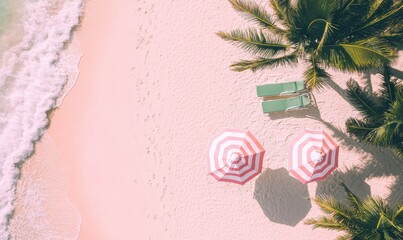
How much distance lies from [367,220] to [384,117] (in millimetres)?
2229

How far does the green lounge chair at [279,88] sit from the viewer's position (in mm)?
12023

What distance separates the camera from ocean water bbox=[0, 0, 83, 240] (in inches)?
542

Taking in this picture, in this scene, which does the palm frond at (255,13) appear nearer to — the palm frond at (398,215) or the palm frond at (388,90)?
the palm frond at (388,90)

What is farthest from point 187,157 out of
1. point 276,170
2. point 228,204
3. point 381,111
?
point 381,111

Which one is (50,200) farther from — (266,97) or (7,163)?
(266,97)

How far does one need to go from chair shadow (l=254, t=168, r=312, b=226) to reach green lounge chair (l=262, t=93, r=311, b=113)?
68.2 inches

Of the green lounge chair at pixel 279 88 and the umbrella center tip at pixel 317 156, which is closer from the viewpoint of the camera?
the umbrella center tip at pixel 317 156

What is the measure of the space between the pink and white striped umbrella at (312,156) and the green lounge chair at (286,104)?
3.10 feet

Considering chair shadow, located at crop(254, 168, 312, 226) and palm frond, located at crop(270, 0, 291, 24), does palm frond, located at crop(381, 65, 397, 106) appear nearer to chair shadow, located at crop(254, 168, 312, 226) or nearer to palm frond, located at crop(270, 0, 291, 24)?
palm frond, located at crop(270, 0, 291, 24)

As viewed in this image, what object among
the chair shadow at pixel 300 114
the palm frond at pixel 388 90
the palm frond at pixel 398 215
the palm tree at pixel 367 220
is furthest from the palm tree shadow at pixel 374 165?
the palm frond at pixel 398 215

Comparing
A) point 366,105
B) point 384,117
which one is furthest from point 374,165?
point 384,117

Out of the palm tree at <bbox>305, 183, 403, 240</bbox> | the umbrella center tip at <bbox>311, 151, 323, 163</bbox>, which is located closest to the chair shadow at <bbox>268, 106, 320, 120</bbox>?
the umbrella center tip at <bbox>311, 151, 323, 163</bbox>

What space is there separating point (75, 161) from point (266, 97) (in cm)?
621

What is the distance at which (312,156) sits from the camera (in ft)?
35.6
